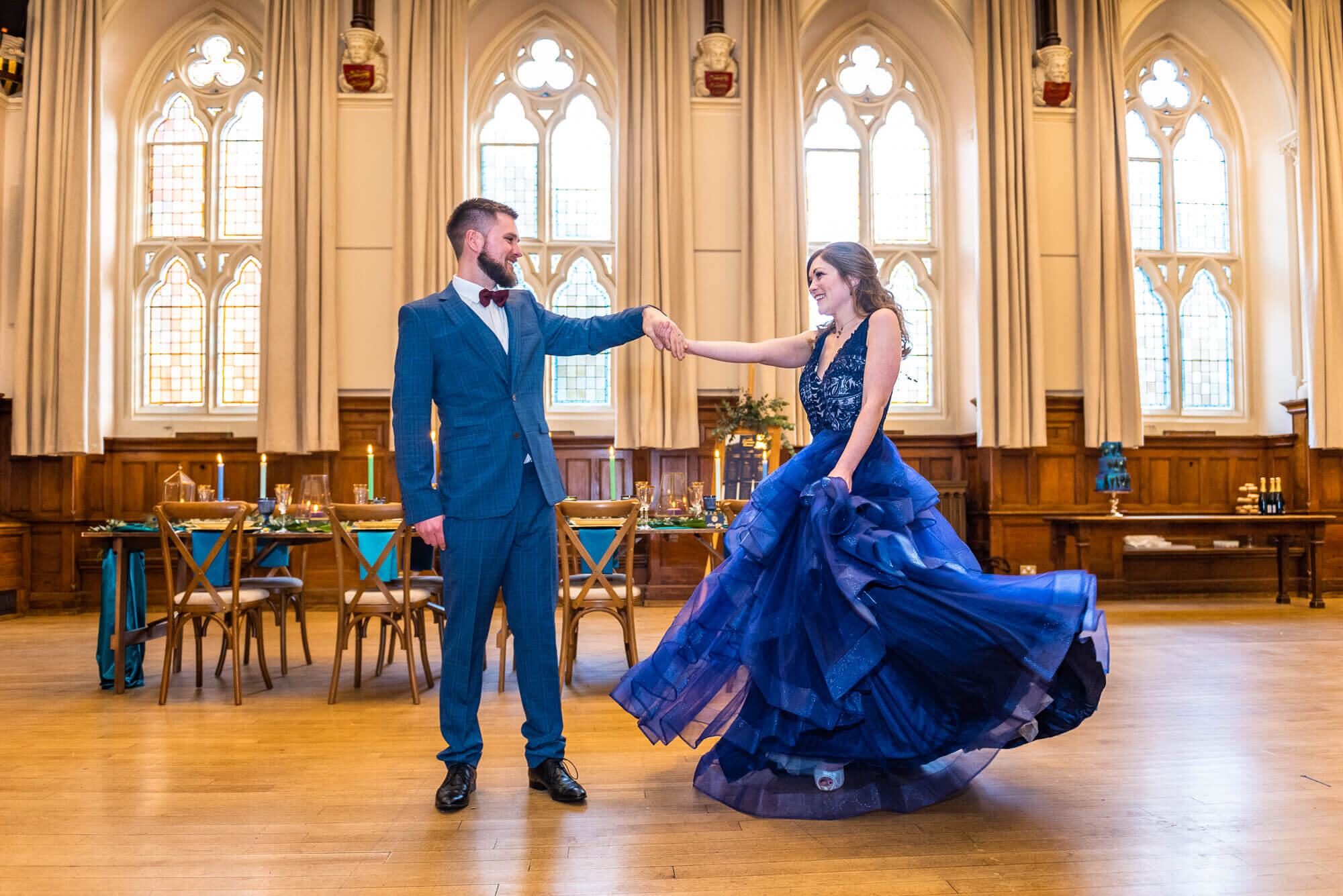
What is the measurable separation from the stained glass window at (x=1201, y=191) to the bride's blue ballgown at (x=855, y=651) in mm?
8194

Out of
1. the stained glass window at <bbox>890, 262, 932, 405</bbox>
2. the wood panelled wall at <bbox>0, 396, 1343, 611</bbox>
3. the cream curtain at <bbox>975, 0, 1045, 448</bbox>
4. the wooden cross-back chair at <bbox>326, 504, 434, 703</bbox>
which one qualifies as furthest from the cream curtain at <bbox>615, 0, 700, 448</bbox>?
the wooden cross-back chair at <bbox>326, 504, 434, 703</bbox>

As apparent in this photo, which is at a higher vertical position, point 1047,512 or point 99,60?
point 99,60

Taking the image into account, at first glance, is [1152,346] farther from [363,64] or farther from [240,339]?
[240,339]

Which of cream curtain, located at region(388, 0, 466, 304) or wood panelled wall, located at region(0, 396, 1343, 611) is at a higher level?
cream curtain, located at region(388, 0, 466, 304)

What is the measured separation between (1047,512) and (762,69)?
468 cm

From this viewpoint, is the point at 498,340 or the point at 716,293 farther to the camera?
the point at 716,293

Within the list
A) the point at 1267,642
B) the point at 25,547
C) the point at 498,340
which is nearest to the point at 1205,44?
the point at 1267,642

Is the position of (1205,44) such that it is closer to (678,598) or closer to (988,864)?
(678,598)

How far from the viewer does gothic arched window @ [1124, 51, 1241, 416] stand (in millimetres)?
9320

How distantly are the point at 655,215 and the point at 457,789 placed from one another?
6.21 meters

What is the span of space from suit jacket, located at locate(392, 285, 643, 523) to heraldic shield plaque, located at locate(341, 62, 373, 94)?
6.24 m

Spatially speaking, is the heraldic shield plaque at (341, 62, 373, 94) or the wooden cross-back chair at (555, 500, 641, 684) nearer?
the wooden cross-back chair at (555, 500, 641, 684)

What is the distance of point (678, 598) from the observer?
8078 mm

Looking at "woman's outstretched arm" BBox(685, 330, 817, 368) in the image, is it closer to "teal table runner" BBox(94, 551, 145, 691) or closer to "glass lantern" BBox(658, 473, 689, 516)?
"glass lantern" BBox(658, 473, 689, 516)
